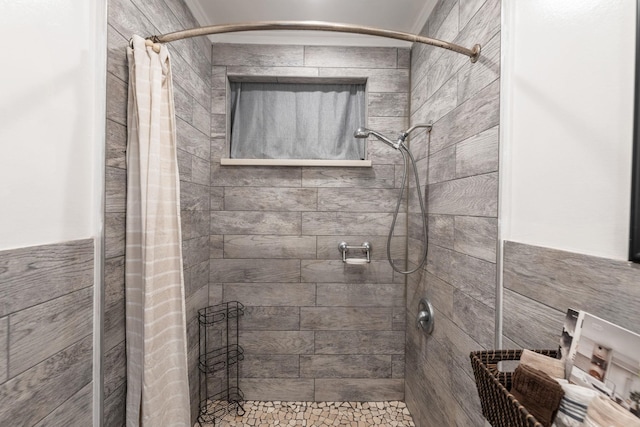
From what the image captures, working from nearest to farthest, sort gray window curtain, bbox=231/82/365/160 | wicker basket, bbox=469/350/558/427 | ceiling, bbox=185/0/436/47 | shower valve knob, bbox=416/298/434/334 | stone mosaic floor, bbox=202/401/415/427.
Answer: wicker basket, bbox=469/350/558/427, shower valve knob, bbox=416/298/434/334, ceiling, bbox=185/0/436/47, stone mosaic floor, bbox=202/401/415/427, gray window curtain, bbox=231/82/365/160

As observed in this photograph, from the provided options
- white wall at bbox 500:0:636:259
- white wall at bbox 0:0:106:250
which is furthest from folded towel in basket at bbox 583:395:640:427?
white wall at bbox 0:0:106:250

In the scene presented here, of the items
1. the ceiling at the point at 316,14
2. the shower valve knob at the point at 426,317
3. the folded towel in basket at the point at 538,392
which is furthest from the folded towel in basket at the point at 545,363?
the ceiling at the point at 316,14

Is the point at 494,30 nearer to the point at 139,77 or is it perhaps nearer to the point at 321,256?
the point at 139,77

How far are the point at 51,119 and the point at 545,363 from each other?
143 centimetres

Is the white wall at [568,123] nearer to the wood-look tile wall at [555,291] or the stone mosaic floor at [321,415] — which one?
the wood-look tile wall at [555,291]

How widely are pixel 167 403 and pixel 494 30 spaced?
1.94 metres

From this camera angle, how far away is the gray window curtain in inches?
A: 81.9

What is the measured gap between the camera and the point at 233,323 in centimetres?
195

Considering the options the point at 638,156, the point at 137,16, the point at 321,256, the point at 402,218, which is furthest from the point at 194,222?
the point at 638,156

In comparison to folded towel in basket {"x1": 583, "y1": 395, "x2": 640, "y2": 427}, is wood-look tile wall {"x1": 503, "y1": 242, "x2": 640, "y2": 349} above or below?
above

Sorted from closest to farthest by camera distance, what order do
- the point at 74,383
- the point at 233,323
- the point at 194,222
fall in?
the point at 74,383, the point at 194,222, the point at 233,323

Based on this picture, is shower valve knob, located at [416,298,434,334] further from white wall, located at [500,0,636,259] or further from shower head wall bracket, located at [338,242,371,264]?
white wall, located at [500,0,636,259]

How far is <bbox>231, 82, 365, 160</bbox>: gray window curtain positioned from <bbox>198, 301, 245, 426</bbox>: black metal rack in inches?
44.1

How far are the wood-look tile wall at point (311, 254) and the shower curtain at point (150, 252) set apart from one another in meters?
0.75
